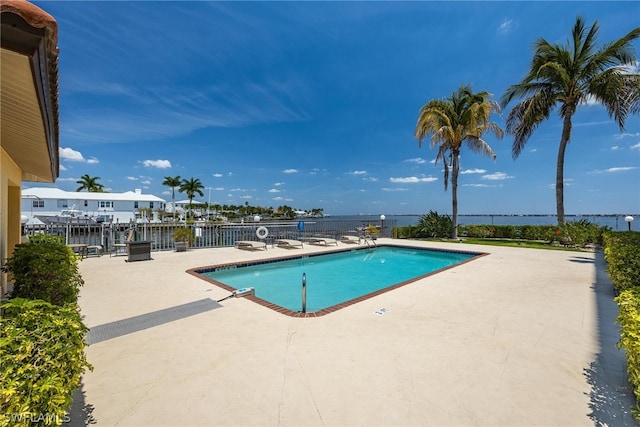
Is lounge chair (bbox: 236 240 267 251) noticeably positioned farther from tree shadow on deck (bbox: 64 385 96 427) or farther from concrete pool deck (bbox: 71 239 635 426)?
tree shadow on deck (bbox: 64 385 96 427)

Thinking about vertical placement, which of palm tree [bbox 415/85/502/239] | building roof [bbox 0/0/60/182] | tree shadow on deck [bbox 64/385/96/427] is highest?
palm tree [bbox 415/85/502/239]

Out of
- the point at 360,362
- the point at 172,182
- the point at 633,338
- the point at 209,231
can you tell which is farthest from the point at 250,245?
the point at 172,182

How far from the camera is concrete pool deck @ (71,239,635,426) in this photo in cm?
223

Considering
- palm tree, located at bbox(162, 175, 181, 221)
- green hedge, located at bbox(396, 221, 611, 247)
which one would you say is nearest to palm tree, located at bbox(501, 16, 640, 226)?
green hedge, located at bbox(396, 221, 611, 247)

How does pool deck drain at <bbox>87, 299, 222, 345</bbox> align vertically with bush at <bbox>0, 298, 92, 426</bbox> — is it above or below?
below

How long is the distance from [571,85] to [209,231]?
1807 cm

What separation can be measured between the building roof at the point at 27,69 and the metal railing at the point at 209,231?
31.0ft

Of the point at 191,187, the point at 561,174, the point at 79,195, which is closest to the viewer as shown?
the point at 561,174

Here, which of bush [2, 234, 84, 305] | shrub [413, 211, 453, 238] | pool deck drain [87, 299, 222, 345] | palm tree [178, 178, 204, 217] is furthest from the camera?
palm tree [178, 178, 204, 217]

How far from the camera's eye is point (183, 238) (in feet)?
37.7

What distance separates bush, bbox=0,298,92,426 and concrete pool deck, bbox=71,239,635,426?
940 millimetres

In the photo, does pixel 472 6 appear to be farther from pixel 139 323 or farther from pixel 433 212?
pixel 139 323

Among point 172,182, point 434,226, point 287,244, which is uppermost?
point 172,182

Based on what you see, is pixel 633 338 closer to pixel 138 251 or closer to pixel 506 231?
pixel 138 251
